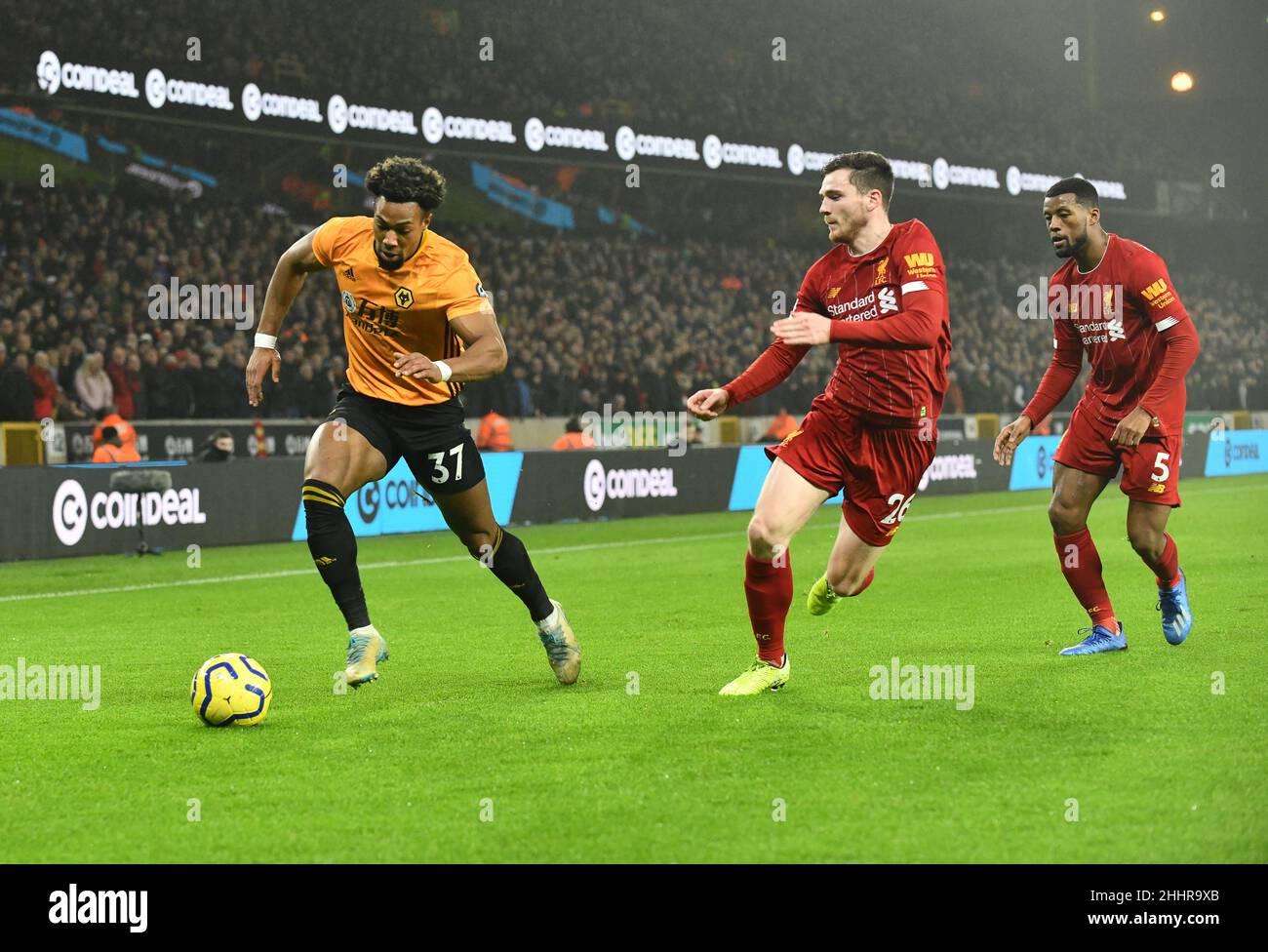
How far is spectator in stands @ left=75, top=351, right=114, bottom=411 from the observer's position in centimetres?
1947

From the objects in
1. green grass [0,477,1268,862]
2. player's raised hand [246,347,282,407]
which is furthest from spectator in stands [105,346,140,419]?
player's raised hand [246,347,282,407]

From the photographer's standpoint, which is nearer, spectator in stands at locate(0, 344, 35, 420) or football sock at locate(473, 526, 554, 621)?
football sock at locate(473, 526, 554, 621)

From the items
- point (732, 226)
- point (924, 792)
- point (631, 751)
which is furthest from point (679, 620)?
point (732, 226)

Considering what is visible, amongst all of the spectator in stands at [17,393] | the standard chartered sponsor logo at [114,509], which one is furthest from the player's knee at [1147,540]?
the spectator in stands at [17,393]

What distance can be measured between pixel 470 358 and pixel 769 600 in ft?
5.54

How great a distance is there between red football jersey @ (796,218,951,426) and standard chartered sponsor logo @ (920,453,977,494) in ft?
61.9

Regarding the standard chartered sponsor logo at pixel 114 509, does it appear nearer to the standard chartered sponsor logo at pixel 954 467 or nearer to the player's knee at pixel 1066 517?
the player's knee at pixel 1066 517

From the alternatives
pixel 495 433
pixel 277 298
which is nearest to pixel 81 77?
pixel 495 433

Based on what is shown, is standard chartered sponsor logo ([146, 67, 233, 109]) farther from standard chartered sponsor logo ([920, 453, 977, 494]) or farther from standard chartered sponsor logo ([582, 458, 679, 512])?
standard chartered sponsor logo ([920, 453, 977, 494])

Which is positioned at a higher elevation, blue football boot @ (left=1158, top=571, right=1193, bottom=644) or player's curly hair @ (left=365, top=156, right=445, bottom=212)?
player's curly hair @ (left=365, top=156, right=445, bottom=212)

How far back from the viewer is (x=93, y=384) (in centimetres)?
1958

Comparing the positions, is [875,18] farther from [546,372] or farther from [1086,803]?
[1086,803]

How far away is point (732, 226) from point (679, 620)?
86.6 ft

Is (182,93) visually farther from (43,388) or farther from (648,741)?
(648,741)
